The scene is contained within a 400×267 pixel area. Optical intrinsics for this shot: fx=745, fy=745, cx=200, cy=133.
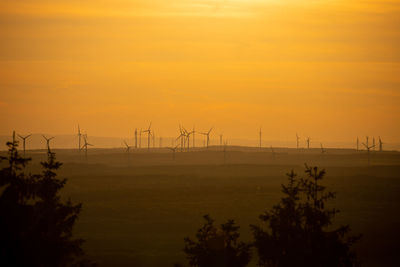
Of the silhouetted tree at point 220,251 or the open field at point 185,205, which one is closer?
the silhouetted tree at point 220,251

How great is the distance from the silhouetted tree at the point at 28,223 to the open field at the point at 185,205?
4070 centimetres

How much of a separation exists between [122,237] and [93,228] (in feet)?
24.5

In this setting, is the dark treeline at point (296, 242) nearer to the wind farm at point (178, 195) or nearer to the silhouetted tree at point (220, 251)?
the silhouetted tree at point (220, 251)

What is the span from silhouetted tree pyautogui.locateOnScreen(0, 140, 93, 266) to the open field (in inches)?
1602

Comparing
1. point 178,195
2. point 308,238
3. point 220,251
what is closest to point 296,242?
point 308,238

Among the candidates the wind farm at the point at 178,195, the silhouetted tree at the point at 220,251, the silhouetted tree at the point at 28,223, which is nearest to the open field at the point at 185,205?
the wind farm at the point at 178,195

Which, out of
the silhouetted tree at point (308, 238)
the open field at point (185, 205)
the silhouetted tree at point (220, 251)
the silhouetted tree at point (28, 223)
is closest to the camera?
the silhouetted tree at point (28, 223)

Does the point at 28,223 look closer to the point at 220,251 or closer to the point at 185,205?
the point at 220,251

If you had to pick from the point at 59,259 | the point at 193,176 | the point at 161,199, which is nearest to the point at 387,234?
the point at 161,199

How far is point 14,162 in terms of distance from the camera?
77.0 feet

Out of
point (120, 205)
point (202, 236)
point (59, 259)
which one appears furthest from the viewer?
point (120, 205)

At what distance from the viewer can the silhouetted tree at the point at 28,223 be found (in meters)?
22.0

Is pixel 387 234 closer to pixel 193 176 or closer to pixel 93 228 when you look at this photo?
pixel 93 228

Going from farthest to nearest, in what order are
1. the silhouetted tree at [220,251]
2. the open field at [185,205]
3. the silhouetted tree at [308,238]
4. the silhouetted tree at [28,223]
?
the open field at [185,205] < the silhouetted tree at [220,251] < the silhouetted tree at [308,238] < the silhouetted tree at [28,223]
